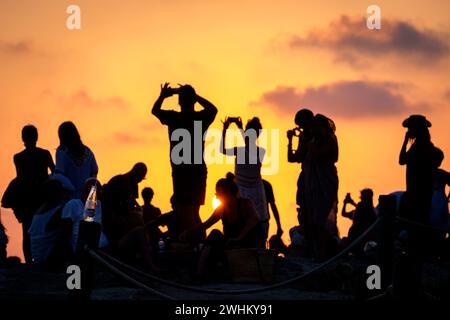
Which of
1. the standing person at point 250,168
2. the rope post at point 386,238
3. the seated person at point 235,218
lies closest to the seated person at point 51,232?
the seated person at point 235,218

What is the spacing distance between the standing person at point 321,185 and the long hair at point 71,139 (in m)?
2.81

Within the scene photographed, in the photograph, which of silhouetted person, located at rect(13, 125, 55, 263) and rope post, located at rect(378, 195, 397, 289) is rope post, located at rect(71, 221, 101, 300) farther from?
silhouetted person, located at rect(13, 125, 55, 263)

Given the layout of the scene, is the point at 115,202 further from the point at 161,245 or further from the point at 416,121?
the point at 416,121

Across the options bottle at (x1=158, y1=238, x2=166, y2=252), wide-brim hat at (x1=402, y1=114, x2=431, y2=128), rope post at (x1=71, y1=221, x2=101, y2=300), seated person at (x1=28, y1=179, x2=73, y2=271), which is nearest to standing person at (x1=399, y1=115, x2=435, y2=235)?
wide-brim hat at (x1=402, y1=114, x2=431, y2=128)

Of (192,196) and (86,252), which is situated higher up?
(192,196)

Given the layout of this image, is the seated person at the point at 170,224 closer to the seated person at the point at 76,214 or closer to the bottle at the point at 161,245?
the bottle at the point at 161,245

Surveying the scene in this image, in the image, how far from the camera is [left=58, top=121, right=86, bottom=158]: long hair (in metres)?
19.1

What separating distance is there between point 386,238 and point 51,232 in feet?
14.1

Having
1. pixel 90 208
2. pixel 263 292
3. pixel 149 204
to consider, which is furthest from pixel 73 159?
pixel 149 204

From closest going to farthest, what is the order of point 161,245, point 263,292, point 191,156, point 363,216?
1. point 263,292
2. point 191,156
3. point 161,245
4. point 363,216

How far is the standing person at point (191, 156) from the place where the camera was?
1956 cm

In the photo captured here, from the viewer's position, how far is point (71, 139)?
19.2 m

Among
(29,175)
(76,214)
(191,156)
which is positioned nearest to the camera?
(76,214)

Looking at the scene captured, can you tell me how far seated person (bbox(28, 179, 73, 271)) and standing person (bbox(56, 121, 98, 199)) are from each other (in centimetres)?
49
